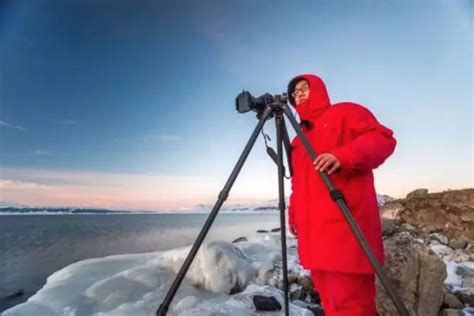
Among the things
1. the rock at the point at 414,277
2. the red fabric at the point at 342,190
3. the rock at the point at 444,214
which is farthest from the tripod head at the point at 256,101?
the rock at the point at 444,214

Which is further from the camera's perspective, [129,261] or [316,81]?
[129,261]

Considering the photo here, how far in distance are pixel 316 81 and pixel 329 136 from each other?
44 centimetres

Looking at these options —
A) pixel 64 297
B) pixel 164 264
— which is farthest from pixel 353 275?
pixel 164 264

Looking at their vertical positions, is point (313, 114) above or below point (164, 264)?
above

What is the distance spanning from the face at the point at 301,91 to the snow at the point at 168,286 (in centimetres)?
299

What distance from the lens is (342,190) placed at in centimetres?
187

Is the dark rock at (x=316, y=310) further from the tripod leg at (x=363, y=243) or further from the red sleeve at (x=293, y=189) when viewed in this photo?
the tripod leg at (x=363, y=243)

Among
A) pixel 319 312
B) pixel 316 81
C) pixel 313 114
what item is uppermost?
pixel 316 81

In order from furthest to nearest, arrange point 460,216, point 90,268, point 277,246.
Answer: point 460,216 < point 277,246 < point 90,268

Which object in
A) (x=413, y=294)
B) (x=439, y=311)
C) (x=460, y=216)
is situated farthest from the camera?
(x=460, y=216)

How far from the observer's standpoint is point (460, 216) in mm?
12367

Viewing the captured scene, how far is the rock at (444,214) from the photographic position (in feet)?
38.7

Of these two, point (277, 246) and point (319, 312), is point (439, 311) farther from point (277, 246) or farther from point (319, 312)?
point (277, 246)

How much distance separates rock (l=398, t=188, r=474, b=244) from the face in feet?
38.6
